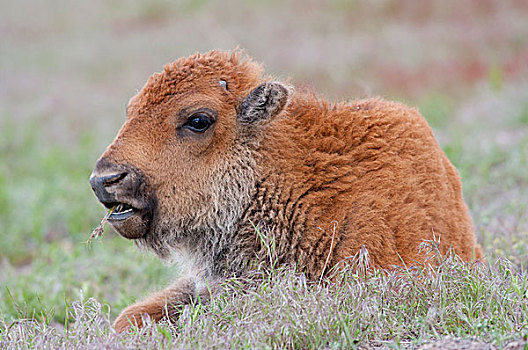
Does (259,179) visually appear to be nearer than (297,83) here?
Yes

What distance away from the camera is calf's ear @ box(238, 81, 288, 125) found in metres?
4.19

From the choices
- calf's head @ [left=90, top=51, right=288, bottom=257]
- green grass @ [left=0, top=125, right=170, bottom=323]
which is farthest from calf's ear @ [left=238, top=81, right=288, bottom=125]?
green grass @ [left=0, top=125, right=170, bottom=323]

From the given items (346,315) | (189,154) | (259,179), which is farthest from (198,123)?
(346,315)

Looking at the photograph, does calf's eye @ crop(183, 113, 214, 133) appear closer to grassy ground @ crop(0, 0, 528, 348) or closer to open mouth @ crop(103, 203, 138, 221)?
open mouth @ crop(103, 203, 138, 221)

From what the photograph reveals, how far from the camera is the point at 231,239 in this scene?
14.1ft

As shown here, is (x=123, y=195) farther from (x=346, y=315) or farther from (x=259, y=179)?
(x=346, y=315)

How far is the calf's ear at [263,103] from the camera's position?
13.8ft

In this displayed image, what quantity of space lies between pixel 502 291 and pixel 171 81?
255 cm

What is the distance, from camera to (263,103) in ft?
13.9

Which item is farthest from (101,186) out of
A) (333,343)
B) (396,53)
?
(396,53)

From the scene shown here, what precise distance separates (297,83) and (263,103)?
2.24 feet

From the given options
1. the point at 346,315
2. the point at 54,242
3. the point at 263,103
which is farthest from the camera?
the point at 54,242

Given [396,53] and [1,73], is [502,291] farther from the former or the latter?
[1,73]

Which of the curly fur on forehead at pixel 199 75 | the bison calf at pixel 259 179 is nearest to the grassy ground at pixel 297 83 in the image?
the bison calf at pixel 259 179
